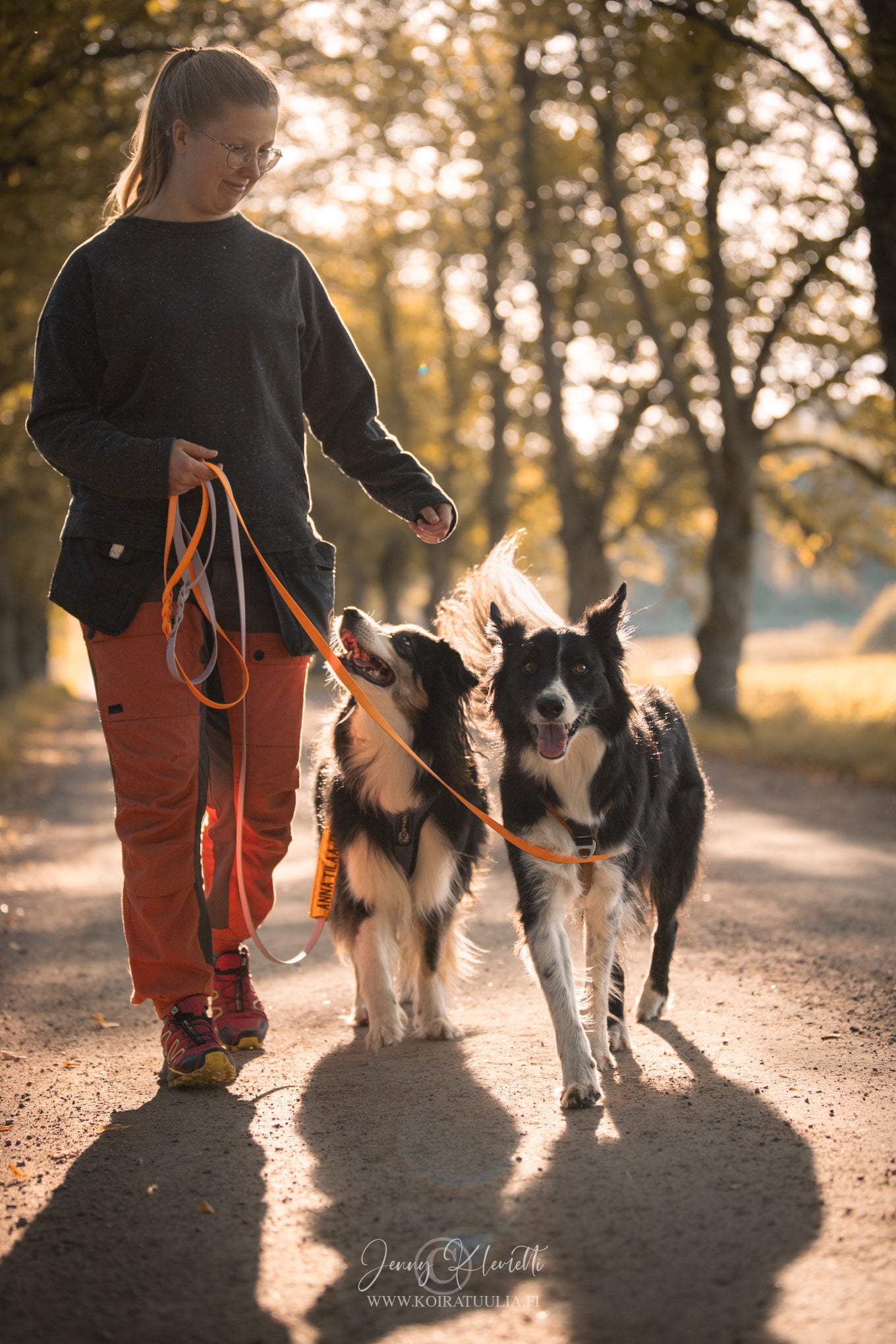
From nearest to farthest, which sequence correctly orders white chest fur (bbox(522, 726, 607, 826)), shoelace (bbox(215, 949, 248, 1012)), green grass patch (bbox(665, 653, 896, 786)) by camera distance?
white chest fur (bbox(522, 726, 607, 826)), shoelace (bbox(215, 949, 248, 1012)), green grass patch (bbox(665, 653, 896, 786))

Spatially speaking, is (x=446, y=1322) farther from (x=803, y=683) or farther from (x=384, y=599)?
(x=384, y=599)

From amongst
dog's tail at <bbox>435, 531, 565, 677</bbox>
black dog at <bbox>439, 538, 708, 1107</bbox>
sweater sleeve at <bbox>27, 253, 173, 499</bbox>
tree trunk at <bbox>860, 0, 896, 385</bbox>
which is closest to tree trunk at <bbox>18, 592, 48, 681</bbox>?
tree trunk at <bbox>860, 0, 896, 385</bbox>

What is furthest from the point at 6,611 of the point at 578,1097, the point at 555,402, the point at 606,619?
the point at 578,1097

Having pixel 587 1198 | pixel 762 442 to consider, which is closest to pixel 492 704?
pixel 587 1198

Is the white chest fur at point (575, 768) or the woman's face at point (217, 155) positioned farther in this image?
the white chest fur at point (575, 768)

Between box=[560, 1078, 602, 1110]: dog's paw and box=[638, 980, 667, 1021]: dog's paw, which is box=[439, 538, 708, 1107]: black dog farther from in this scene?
box=[638, 980, 667, 1021]: dog's paw

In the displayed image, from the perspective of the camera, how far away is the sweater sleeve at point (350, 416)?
4.35m

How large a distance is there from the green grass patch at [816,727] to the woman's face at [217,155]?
993 centimetres

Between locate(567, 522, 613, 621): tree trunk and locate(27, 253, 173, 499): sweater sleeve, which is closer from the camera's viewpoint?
locate(27, 253, 173, 499): sweater sleeve

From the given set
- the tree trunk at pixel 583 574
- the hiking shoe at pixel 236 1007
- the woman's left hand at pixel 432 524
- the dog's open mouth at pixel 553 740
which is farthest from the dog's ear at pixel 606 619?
the tree trunk at pixel 583 574

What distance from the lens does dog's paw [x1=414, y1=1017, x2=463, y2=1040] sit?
4.55m

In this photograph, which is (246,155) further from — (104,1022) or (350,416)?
(104,1022)

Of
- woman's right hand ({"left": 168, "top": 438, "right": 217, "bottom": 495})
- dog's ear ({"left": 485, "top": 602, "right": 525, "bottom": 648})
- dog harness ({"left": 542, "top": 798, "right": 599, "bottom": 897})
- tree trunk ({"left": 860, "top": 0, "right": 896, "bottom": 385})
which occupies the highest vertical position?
tree trunk ({"left": 860, "top": 0, "right": 896, "bottom": 385})

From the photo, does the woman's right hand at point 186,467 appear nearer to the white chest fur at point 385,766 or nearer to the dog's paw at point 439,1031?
the white chest fur at point 385,766
